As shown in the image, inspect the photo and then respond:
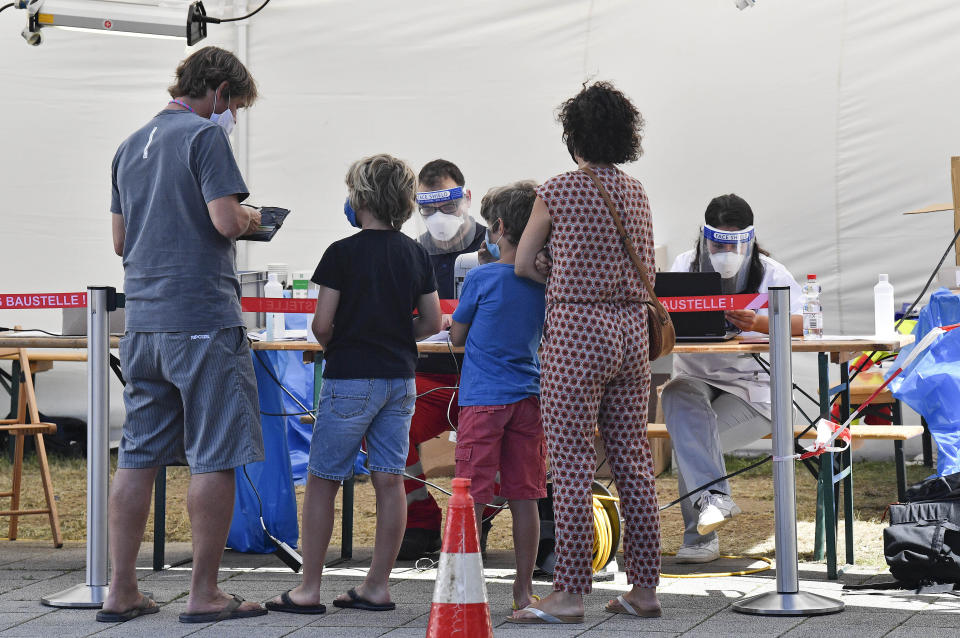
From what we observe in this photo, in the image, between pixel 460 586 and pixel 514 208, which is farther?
pixel 514 208

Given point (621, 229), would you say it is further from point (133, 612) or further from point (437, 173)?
point (437, 173)

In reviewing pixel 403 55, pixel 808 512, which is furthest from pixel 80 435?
pixel 808 512

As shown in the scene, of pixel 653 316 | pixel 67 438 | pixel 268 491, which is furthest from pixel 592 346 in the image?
pixel 67 438

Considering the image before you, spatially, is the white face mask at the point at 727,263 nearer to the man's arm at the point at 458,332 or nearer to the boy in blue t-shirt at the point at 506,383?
the boy in blue t-shirt at the point at 506,383

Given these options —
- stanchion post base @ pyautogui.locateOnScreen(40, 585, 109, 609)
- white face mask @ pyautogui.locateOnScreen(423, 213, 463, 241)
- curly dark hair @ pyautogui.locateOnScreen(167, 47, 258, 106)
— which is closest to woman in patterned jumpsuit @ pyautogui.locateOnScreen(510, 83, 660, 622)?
curly dark hair @ pyautogui.locateOnScreen(167, 47, 258, 106)

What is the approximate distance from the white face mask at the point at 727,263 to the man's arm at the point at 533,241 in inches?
48.8

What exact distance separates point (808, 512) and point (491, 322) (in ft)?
8.18

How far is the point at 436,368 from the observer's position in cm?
457

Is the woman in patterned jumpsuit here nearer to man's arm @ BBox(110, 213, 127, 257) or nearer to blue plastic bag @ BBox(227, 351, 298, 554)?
man's arm @ BBox(110, 213, 127, 257)

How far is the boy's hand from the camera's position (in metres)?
3.38

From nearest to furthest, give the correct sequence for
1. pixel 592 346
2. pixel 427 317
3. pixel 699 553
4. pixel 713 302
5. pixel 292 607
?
1. pixel 592 346
2. pixel 292 607
3. pixel 427 317
4. pixel 713 302
5. pixel 699 553

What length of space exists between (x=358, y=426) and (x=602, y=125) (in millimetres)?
1049

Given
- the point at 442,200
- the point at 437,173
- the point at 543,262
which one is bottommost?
the point at 543,262

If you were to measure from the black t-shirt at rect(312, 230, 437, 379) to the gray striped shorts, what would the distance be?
258 mm
